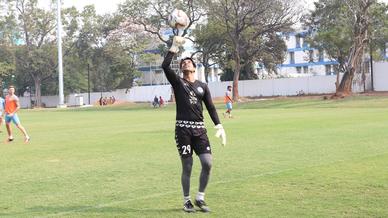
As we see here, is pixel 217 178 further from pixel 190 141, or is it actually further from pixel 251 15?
pixel 251 15

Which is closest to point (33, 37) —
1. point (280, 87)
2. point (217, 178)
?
point (280, 87)

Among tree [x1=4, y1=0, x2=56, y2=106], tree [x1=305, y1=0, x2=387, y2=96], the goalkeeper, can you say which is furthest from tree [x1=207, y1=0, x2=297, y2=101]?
the goalkeeper

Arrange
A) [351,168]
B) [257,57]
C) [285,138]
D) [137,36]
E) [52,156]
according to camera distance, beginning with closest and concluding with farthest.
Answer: [351,168]
[52,156]
[285,138]
[257,57]
[137,36]

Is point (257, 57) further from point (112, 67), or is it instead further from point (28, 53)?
point (28, 53)

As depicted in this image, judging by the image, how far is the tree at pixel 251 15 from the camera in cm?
5791

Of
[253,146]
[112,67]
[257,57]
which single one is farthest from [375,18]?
[253,146]

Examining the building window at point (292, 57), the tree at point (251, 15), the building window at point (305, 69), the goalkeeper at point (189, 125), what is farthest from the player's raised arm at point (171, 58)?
the building window at point (292, 57)

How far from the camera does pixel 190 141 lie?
7.81 meters

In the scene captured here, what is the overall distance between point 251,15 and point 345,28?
9.47 meters

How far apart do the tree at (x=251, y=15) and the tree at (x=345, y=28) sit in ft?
12.3

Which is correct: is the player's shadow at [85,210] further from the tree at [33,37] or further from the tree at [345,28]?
the tree at [33,37]

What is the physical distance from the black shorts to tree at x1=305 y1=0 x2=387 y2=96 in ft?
149

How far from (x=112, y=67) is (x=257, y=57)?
23.8 m

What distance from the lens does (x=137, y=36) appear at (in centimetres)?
7712
